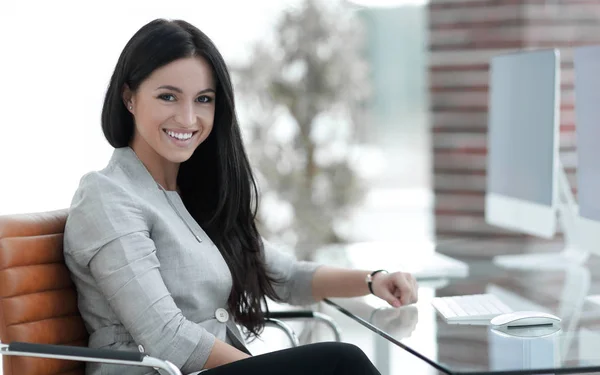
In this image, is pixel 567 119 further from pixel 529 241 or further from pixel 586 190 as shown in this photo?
pixel 586 190

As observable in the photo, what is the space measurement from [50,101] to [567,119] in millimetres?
2550

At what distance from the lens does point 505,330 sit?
5.29 ft

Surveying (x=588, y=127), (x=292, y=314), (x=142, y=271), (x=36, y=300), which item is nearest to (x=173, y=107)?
(x=142, y=271)

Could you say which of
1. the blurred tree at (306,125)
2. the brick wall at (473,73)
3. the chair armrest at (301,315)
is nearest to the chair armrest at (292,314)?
the chair armrest at (301,315)

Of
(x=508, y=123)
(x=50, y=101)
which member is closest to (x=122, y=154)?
(x=508, y=123)

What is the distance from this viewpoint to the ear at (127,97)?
1.82 metres

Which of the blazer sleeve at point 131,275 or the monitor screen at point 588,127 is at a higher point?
the monitor screen at point 588,127

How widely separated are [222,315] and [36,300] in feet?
→ 1.32

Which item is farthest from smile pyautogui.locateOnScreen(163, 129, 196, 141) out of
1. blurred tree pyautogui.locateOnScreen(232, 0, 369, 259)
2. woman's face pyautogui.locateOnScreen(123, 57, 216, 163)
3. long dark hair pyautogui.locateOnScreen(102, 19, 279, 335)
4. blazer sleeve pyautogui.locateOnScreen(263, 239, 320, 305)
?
blurred tree pyautogui.locateOnScreen(232, 0, 369, 259)

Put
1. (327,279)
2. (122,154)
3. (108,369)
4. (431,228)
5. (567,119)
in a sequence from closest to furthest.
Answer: (108,369) < (122,154) < (327,279) < (567,119) < (431,228)

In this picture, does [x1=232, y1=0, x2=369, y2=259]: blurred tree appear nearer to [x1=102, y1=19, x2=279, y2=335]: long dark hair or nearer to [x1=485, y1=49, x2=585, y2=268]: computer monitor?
[x1=485, y1=49, x2=585, y2=268]: computer monitor

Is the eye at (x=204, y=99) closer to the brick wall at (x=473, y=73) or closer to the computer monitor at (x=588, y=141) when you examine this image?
the computer monitor at (x=588, y=141)

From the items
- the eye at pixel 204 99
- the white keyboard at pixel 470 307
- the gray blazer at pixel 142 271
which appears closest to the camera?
the gray blazer at pixel 142 271

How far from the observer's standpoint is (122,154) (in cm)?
183
